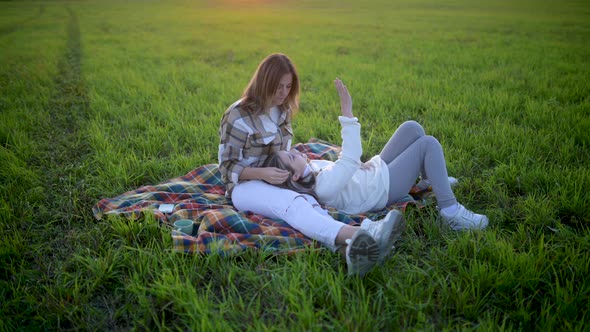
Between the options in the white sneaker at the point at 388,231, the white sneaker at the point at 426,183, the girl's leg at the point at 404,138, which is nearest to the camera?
the white sneaker at the point at 388,231

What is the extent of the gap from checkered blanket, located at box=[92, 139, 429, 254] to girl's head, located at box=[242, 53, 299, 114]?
3.06 ft

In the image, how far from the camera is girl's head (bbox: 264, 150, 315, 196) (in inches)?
127

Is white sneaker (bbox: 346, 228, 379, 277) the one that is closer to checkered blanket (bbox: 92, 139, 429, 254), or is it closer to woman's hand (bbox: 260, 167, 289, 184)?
checkered blanket (bbox: 92, 139, 429, 254)

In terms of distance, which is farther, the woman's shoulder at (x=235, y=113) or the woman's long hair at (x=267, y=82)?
the woman's shoulder at (x=235, y=113)

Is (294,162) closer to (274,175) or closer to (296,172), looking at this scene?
(296,172)

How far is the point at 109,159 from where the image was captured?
174 inches

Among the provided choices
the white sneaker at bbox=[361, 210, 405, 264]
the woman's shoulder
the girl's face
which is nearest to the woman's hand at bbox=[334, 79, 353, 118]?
the girl's face

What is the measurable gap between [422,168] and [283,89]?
4.46 ft

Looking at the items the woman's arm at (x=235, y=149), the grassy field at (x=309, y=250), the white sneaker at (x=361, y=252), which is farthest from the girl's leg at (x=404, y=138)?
the white sneaker at (x=361, y=252)

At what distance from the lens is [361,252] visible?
2.39 m

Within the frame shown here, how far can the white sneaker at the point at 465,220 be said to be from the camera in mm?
3054

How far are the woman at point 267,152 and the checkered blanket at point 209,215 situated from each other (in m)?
0.13

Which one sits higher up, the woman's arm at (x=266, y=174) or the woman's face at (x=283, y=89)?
the woman's face at (x=283, y=89)

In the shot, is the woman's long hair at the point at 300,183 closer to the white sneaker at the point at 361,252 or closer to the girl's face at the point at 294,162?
the girl's face at the point at 294,162
